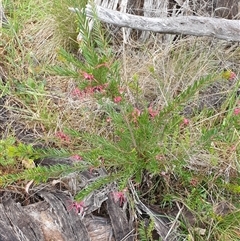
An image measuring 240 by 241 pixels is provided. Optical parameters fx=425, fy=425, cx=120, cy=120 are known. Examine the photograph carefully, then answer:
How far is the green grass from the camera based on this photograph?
188 centimetres

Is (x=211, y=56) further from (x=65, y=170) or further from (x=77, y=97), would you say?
(x=65, y=170)

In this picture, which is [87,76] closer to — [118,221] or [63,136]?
[63,136]

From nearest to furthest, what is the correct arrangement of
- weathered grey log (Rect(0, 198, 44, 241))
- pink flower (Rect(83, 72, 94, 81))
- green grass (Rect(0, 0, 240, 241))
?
pink flower (Rect(83, 72, 94, 81)), green grass (Rect(0, 0, 240, 241)), weathered grey log (Rect(0, 198, 44, 241))

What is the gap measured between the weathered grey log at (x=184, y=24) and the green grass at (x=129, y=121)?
0.21 m

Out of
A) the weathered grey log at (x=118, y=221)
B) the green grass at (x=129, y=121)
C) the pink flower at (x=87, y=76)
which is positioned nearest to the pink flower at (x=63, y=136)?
the green grass at (x=129, y=121)

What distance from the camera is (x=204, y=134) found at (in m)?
1.87

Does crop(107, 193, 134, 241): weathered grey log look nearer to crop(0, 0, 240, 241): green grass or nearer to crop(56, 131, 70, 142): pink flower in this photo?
crop(0, 0, 240, 241): green grass

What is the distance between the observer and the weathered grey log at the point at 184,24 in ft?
7.42

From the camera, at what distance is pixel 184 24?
229cm

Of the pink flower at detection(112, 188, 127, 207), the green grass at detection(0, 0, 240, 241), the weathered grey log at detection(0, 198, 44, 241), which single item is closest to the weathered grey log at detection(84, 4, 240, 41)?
the green grass at detection(0, 0, 240, 241)

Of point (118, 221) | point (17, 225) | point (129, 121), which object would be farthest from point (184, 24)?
point (17, 225)

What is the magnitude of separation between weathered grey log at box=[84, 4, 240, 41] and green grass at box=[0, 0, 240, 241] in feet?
0.67

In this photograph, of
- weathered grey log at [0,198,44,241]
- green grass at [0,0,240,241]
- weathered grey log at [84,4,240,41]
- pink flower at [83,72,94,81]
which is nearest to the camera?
pink flower at [83,72,94,81]

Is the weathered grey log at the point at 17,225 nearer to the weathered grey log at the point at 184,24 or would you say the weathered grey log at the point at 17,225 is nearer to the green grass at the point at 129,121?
the green grass at the point at 129,121
